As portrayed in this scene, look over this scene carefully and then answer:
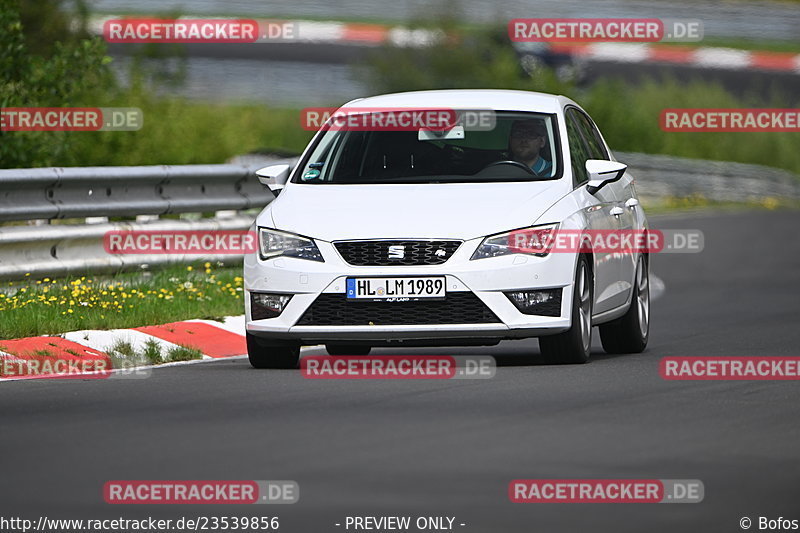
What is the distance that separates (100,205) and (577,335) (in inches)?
218

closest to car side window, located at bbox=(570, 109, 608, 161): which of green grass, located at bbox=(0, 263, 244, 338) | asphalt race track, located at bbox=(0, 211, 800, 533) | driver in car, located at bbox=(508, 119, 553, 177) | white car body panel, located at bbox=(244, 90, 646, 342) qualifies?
driver in car, located at bbox=(508, 119, 553, 177)

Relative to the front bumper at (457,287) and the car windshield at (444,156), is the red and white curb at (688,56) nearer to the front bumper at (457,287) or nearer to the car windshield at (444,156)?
the car windshield at (444,156)

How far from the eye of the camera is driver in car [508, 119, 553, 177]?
12.1m

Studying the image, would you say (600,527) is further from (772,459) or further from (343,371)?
(343,371)

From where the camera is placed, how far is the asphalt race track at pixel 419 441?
694 cm

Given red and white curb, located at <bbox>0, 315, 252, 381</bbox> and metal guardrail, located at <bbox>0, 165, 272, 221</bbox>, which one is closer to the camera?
red and white curb, located at <bbox>0, 315, 252, 381</bbox>

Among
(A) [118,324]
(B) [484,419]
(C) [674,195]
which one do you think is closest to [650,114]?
(C) [674,195]

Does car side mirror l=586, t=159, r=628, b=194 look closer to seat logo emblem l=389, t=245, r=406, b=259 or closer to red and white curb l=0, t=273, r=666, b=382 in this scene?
seat logo emblem l=389, t=245, r=406, b=259

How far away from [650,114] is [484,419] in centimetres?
3638

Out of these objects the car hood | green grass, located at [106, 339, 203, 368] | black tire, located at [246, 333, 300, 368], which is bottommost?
green grass, located at [106, 339, 203, 368]

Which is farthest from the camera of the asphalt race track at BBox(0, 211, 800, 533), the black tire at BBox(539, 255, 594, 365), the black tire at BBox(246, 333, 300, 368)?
the black tire at BBox(246, 333, 300, 368)

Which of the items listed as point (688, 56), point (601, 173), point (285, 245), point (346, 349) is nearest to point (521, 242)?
point (601, 173)

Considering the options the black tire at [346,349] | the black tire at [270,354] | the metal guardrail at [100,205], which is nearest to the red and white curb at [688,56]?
the metal guardrail at [100,205]

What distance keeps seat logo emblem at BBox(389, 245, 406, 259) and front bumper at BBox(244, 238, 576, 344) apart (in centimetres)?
7
